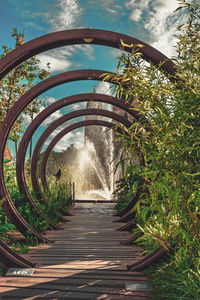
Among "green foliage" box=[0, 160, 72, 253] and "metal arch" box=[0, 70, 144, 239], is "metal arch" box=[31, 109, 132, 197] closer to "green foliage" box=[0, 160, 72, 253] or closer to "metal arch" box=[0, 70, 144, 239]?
"green foliage" box=[0, 160, 72, 253]

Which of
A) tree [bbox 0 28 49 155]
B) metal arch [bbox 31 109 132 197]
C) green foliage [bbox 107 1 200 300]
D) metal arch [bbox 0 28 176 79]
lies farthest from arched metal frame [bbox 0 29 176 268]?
tree [bbox 0 28 49 155]

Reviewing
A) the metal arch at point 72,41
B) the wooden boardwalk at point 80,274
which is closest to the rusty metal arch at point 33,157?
the wooden boardwalk at point 80,274

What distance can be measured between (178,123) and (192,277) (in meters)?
1.41

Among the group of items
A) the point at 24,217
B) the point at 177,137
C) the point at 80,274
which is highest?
the point at 177,137

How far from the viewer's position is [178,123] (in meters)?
2.01

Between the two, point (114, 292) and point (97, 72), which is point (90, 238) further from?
point (97, 72)

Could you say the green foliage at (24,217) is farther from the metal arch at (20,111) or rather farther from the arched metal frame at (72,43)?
the arched metal frame at (72,43)

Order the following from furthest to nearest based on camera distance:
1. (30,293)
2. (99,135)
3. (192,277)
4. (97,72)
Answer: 1. (99,135)
2. (97,72)
3. (30,293)
4. (192,277)

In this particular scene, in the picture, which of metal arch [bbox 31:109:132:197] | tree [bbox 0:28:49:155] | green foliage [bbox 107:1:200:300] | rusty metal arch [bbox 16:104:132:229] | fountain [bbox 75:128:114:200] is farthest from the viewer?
fountain [bbox 75:128:114:200]

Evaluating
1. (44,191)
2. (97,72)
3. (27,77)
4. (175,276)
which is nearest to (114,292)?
(175,276)

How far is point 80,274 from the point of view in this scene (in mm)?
2980

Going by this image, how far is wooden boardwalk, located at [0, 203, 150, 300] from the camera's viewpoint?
2477 millimetres

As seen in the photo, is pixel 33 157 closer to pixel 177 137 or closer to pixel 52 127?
pixel 52 127

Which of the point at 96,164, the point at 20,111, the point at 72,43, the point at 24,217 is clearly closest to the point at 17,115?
the point at 20,111
